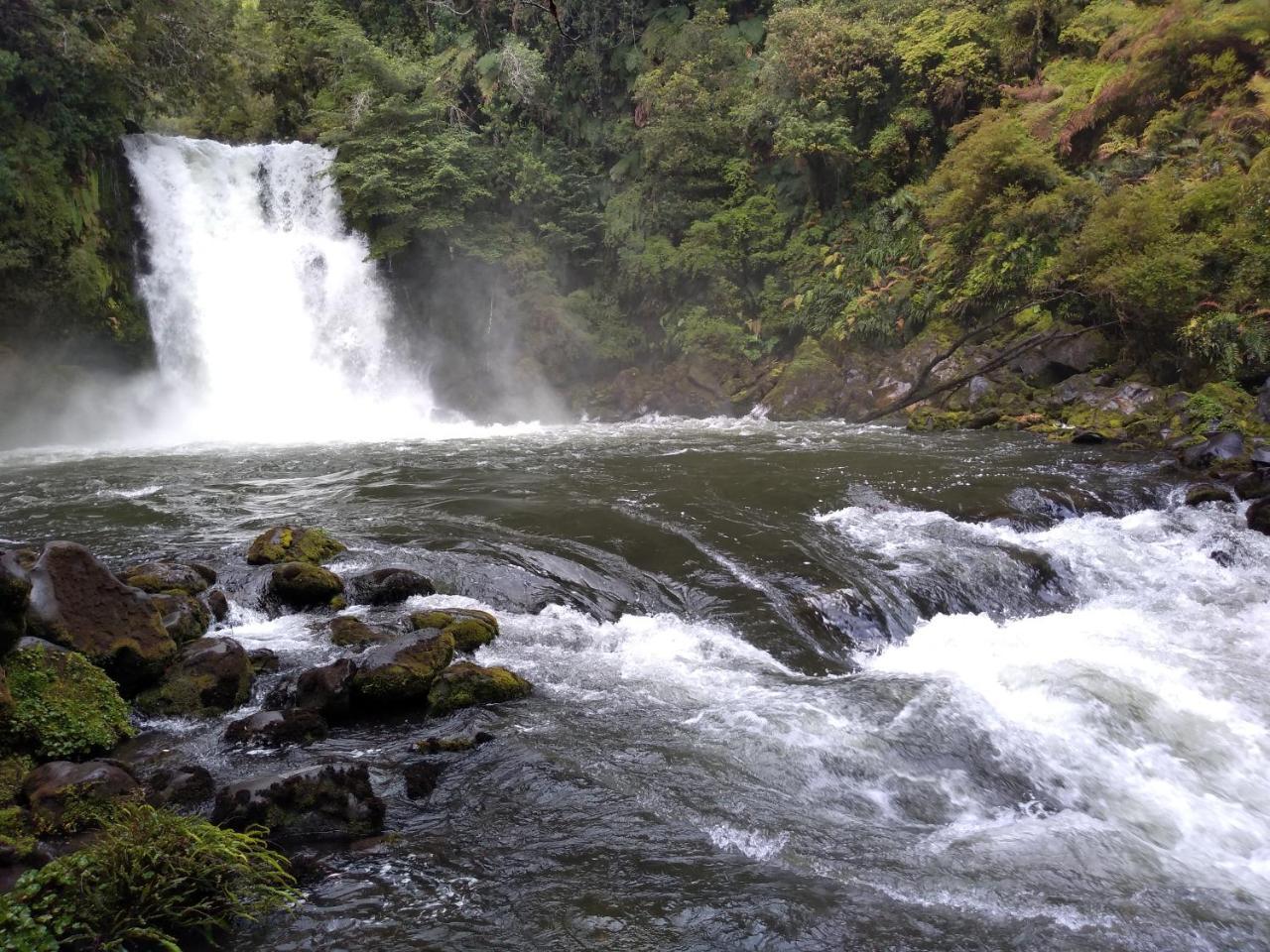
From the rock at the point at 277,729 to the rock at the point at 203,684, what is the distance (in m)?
0.40

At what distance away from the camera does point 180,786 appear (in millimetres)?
4699

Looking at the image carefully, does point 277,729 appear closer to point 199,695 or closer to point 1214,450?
point 199,695

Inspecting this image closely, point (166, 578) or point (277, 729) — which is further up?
point (166, 578)

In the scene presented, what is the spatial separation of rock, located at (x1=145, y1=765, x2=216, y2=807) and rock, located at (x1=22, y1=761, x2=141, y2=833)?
0.17m

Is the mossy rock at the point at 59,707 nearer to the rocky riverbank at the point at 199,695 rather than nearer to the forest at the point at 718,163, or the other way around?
the rocky riverbank at the point at 199,695

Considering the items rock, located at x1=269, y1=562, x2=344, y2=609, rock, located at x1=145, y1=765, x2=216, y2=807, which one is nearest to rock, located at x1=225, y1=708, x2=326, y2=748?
rock, located at x1=145, y1=765, x2=216, y2=807

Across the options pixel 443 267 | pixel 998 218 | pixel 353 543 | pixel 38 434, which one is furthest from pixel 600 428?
pixel 38 434

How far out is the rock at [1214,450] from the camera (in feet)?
39.1

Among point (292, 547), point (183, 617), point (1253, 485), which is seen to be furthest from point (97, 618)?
point (1253, 485)

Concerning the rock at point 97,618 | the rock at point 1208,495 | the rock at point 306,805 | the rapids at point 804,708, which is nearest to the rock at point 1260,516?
the rapids at point 804,708

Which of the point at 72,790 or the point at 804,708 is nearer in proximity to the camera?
the point at 72,790

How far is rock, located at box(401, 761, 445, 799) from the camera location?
16.4 feet

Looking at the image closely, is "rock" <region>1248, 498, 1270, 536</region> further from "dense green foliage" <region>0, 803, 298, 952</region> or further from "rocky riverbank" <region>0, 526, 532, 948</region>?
"dense green foliage" <region>0, 803, 298, 952</region>

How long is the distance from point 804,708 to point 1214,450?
366 inches
